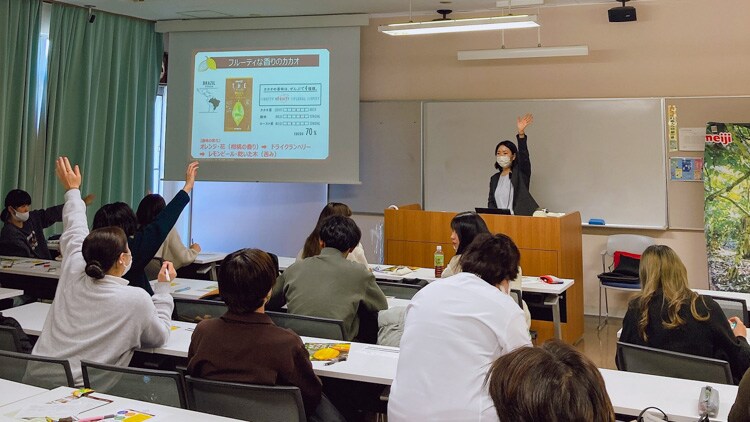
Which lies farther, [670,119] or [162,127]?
[162,127]

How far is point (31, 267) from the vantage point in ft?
16.3

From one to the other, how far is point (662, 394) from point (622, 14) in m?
4.87

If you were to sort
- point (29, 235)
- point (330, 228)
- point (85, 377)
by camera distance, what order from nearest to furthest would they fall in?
Answer: point (85, 377) < point (330, 228) < point (29, 235)

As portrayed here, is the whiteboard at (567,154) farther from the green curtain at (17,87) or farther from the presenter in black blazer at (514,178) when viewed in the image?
the green curtain at (17,87)

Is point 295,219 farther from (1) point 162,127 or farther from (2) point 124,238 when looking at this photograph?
(2) point 124,238

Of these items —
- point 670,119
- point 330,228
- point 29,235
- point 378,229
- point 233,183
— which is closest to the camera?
point 330,228

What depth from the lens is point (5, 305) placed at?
463 centimetres

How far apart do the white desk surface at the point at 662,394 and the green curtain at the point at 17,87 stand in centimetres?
630

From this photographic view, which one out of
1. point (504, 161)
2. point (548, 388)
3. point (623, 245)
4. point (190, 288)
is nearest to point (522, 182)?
point (504, 161)

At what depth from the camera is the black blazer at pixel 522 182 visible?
6.22 m

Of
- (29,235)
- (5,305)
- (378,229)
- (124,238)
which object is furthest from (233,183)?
(124,238)

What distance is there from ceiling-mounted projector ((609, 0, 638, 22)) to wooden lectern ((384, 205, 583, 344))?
6.44ft

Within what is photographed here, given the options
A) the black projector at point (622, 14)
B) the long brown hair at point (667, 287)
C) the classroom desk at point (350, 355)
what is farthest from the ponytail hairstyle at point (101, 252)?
the black projector at point (622, 14)

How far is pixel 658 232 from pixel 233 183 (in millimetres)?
4899
